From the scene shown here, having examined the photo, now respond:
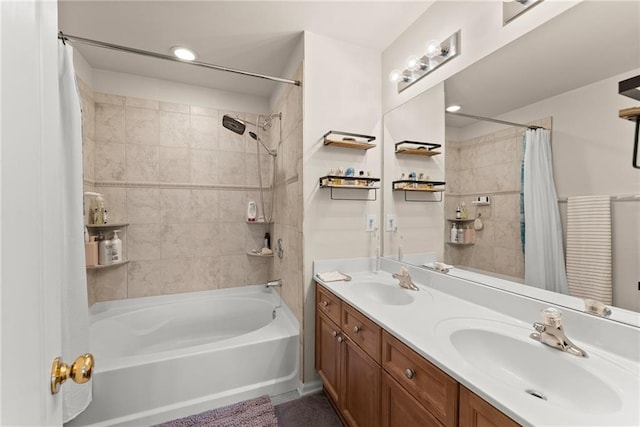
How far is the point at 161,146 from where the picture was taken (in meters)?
2.49

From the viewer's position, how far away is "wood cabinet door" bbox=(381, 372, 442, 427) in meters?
0.87

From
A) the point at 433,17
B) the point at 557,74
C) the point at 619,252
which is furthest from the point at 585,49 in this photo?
the point at 433,17

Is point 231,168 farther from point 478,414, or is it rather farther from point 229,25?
point 478,414

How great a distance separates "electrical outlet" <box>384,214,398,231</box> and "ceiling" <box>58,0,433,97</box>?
130cm

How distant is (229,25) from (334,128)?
0.99m

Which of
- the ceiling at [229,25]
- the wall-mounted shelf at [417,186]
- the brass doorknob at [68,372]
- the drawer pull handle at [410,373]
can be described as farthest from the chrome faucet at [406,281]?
the ceiling at [229,25]

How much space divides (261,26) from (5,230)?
1913mm

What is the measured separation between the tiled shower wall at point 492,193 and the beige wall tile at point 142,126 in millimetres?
2559

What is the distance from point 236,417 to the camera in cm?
159

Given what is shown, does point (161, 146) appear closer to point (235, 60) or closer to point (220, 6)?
point (235, 60)

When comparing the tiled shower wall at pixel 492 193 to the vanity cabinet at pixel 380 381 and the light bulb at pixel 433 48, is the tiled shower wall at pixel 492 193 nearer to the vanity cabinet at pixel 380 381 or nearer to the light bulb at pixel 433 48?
the light bulb at pixel 433 48

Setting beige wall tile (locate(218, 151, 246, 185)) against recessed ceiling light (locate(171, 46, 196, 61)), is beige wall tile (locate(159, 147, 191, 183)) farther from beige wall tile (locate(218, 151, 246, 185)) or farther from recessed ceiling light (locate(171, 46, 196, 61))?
→ recessed ceiling light (locate(171, 46, 196, 61))

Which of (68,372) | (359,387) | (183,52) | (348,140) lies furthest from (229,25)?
(359,387)

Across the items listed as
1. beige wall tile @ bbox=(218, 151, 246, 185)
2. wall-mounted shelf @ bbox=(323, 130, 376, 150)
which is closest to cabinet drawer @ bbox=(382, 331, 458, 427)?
wall-mounted shelf @ bbox=(323, 130, 376, 150)
